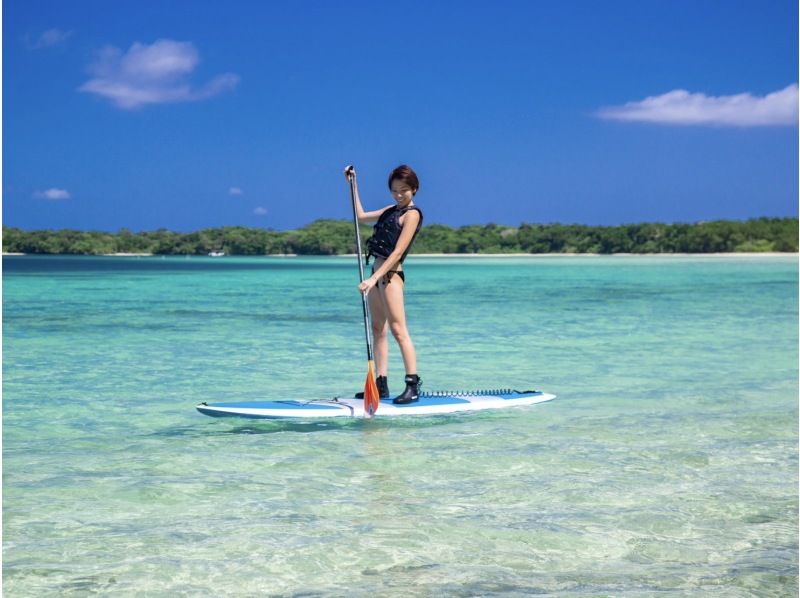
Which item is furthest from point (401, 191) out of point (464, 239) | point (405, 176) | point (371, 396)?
point (464, 239)

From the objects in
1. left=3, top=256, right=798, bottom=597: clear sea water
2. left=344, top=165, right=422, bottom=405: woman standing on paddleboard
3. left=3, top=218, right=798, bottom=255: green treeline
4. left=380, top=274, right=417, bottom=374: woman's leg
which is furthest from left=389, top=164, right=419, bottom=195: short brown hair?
left=3, top=218, right=798, bottom=255: green treeline

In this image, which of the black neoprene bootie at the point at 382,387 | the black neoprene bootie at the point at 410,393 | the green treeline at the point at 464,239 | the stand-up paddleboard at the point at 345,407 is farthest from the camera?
the green treeline at the point at 464,239

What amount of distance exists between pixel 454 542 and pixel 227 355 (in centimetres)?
814

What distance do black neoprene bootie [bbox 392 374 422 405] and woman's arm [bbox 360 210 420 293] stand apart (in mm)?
851

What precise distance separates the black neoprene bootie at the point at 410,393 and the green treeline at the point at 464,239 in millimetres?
95912

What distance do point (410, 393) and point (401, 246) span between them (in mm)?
1118

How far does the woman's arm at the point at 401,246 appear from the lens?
A: 6449 mm

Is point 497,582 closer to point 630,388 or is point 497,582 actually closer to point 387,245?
point 387,245

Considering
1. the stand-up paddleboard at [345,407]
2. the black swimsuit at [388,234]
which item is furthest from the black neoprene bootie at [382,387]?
the black swimsuit at [388,234]

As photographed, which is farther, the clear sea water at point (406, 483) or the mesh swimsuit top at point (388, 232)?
the mesh swimsuit top at point (388, 232)

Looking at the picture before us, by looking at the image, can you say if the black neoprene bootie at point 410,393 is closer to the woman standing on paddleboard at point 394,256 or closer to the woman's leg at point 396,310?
the woman standing on paddleboard at point 394,256

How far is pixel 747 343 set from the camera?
1296cm

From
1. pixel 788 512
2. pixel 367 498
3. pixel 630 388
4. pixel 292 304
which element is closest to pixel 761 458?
pixel 788 512

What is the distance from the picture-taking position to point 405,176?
21.4 ft
